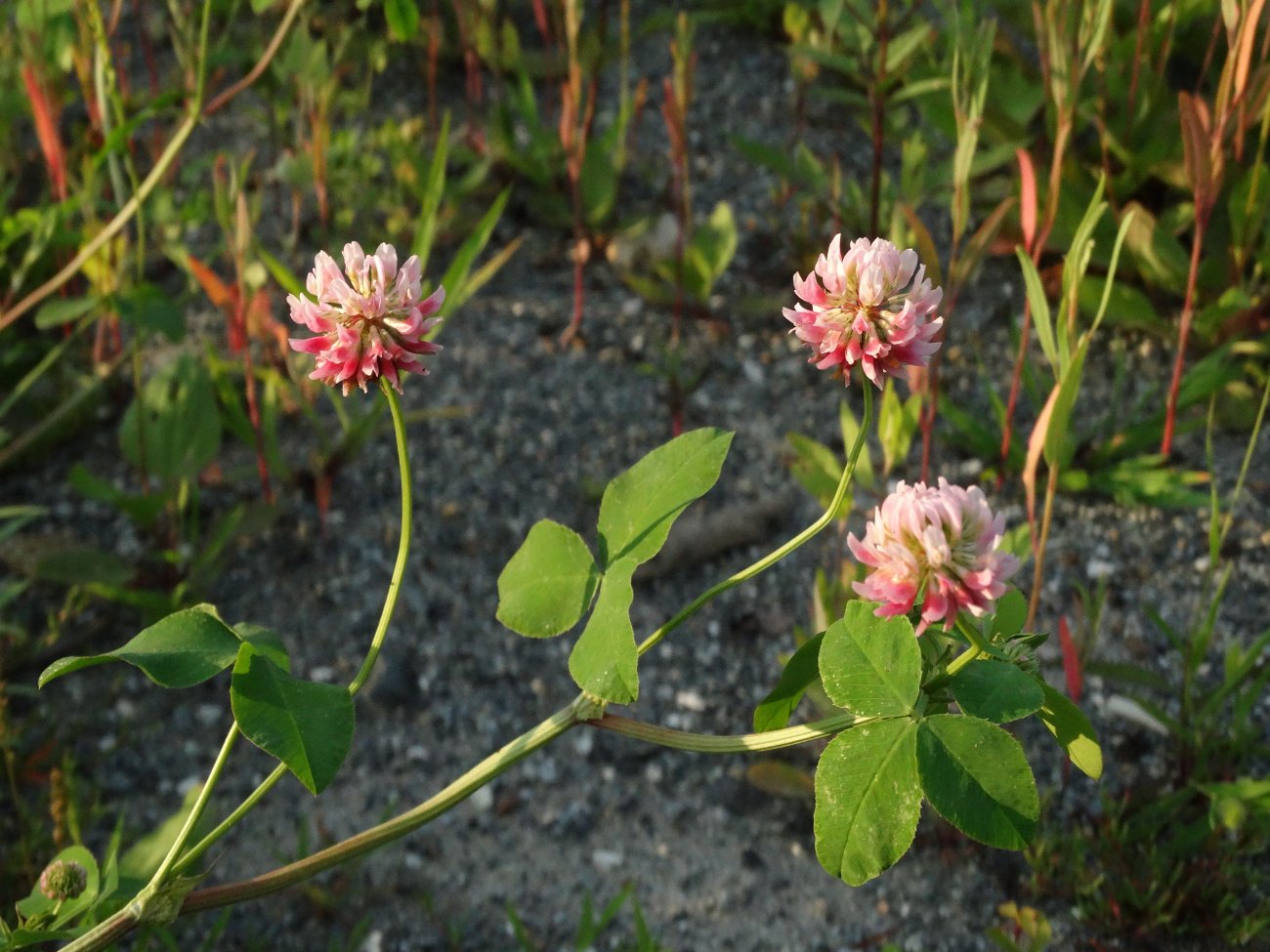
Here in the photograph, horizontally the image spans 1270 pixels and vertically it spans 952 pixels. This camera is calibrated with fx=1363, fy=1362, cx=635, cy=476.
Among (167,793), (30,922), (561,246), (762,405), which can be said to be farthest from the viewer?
(561,246)

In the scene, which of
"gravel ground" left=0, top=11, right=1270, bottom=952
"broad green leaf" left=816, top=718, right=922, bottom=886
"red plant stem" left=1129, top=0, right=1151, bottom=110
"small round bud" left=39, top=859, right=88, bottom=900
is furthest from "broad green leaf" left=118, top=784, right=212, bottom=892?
"red plant stem" left=1129, top=0, right=1151, bottom=110

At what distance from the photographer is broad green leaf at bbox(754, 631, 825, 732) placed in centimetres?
121

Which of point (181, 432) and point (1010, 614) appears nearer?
point (1010, 614)

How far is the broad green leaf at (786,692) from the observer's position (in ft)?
3.97

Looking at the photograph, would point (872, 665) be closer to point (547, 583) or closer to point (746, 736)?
point (746, 736)

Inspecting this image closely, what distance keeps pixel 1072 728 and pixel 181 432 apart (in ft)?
5.22

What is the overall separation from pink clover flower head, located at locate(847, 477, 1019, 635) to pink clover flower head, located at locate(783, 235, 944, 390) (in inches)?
5.1

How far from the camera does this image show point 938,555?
3.16 feet

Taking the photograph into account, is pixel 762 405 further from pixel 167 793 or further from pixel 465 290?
pixel 167 793

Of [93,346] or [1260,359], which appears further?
[93,346]

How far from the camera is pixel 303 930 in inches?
72.5

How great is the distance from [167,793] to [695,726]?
789 millimetres

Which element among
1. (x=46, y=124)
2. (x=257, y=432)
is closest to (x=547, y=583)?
(x=257, y=432)

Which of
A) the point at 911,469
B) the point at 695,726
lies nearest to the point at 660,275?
the point at 911,469
